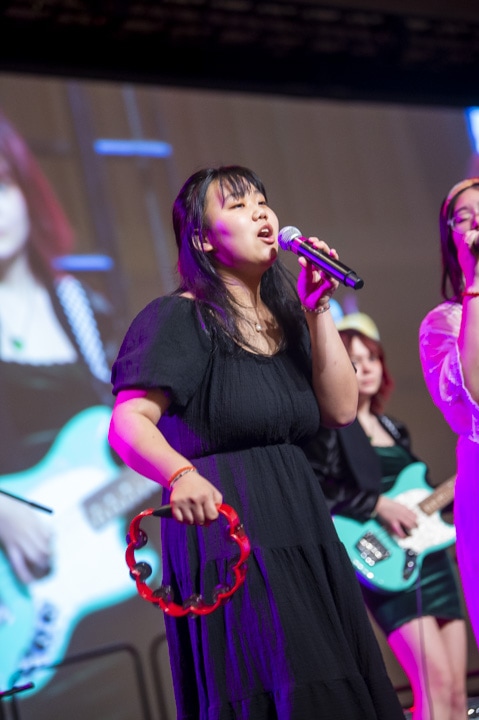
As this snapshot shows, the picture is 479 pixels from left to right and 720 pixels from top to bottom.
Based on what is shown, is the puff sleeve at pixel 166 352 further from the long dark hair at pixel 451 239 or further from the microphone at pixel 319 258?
the long dark hair at pixel 451 239

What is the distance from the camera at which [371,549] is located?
3.16m

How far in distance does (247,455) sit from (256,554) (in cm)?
17

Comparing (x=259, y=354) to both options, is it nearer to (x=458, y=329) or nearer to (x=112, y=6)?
(x=458, y=329)

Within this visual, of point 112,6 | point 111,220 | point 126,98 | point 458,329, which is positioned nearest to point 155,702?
point 111,220

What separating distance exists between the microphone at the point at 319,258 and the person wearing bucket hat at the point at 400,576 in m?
1.46

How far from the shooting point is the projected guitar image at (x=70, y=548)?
11.2 ft

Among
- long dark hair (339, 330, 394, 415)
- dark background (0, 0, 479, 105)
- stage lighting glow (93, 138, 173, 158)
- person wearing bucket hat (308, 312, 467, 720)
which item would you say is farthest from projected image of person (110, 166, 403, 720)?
dark background (0, 0, 479, 105)

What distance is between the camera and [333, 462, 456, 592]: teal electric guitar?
3.11 metres

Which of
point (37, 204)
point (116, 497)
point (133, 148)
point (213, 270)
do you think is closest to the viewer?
point (213, 270)

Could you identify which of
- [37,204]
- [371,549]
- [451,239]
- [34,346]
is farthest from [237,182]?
[37,204]

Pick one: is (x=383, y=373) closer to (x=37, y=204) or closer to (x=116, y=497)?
(x=116, y=497)

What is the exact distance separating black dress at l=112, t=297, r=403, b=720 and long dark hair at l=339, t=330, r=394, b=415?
1.98 metres

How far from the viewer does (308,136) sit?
4.52 meters

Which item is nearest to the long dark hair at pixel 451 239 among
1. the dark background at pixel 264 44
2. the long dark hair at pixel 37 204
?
the long dark hair at pixel 37 204
